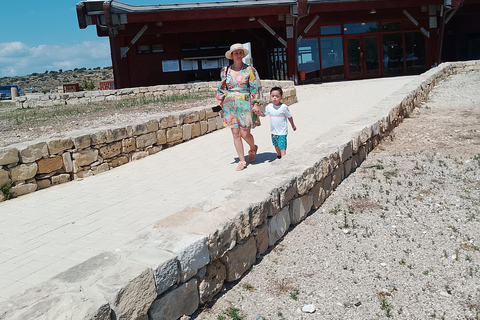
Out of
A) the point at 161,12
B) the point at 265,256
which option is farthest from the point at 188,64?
the point at 265,256

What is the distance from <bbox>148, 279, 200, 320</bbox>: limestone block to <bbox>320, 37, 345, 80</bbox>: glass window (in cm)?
2043

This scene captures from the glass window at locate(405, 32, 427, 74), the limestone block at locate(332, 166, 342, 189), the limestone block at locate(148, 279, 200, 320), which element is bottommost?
the limestone block at locate(148, 279, 200, 320)

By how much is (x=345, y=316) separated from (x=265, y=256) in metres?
1.03

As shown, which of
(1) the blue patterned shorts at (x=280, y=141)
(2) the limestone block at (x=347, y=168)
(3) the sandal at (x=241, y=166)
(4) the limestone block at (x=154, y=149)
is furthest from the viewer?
(4) the limestone block at (x=154, y=149)

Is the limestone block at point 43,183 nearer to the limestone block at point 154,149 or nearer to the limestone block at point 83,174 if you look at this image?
the limestone block at point 83,174

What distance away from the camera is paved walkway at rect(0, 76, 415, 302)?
399 cm

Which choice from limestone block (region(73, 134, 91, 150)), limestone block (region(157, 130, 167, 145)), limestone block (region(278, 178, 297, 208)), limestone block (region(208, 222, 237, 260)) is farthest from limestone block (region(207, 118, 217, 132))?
limestone block (region(208, 222, 237, 260))

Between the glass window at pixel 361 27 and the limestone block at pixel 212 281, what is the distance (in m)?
20.6

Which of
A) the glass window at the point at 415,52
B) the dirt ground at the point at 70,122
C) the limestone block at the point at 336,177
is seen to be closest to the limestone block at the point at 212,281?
the limestone block at the point at 336,177

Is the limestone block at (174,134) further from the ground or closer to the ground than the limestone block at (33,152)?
closer to the ground

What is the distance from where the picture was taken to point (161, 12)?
19781 millimetres

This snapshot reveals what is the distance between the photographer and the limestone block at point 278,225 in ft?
13.6

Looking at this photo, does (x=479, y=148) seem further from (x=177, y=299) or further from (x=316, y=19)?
(x=316, y=19)

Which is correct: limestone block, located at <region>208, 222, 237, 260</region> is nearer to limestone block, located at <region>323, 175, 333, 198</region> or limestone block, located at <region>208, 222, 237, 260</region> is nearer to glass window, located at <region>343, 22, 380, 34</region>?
limestone block, located at <region>323, 175, 333, 198</region>
